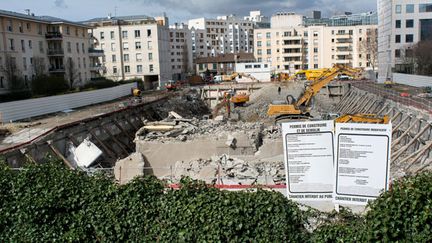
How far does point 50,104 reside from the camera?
39312 mm

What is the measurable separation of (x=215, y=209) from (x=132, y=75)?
264 ft

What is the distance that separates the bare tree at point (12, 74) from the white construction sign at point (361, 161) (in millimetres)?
45846

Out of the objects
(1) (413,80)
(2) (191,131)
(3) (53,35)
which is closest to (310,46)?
(1) (413,80)

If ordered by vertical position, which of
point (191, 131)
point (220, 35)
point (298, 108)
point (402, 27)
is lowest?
point (191, 131)

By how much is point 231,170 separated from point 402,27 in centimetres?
6522

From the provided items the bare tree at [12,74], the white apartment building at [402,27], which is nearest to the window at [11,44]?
the bare tree at [12,74]

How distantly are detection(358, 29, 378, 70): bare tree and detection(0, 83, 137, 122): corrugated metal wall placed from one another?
73264mm

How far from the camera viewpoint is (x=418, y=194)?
8.10 m

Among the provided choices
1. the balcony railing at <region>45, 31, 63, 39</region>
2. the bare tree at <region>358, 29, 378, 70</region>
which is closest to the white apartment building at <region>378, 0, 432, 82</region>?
the bare tree at <region>358, 29, 378, 70</region>

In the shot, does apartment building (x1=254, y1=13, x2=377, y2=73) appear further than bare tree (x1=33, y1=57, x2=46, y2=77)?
Yes

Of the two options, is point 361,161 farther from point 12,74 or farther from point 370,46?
point 370,46

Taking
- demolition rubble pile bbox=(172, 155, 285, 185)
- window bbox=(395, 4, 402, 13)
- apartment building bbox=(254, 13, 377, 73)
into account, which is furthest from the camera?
apartment building bbox=(254, 13, 377, 73)

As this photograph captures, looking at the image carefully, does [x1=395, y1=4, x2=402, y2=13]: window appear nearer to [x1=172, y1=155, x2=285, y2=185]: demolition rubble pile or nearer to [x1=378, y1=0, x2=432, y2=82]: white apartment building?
[x1=378, y1=0, x2=432, y2=82]: white apartment building

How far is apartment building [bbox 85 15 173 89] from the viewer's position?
3383 inches
